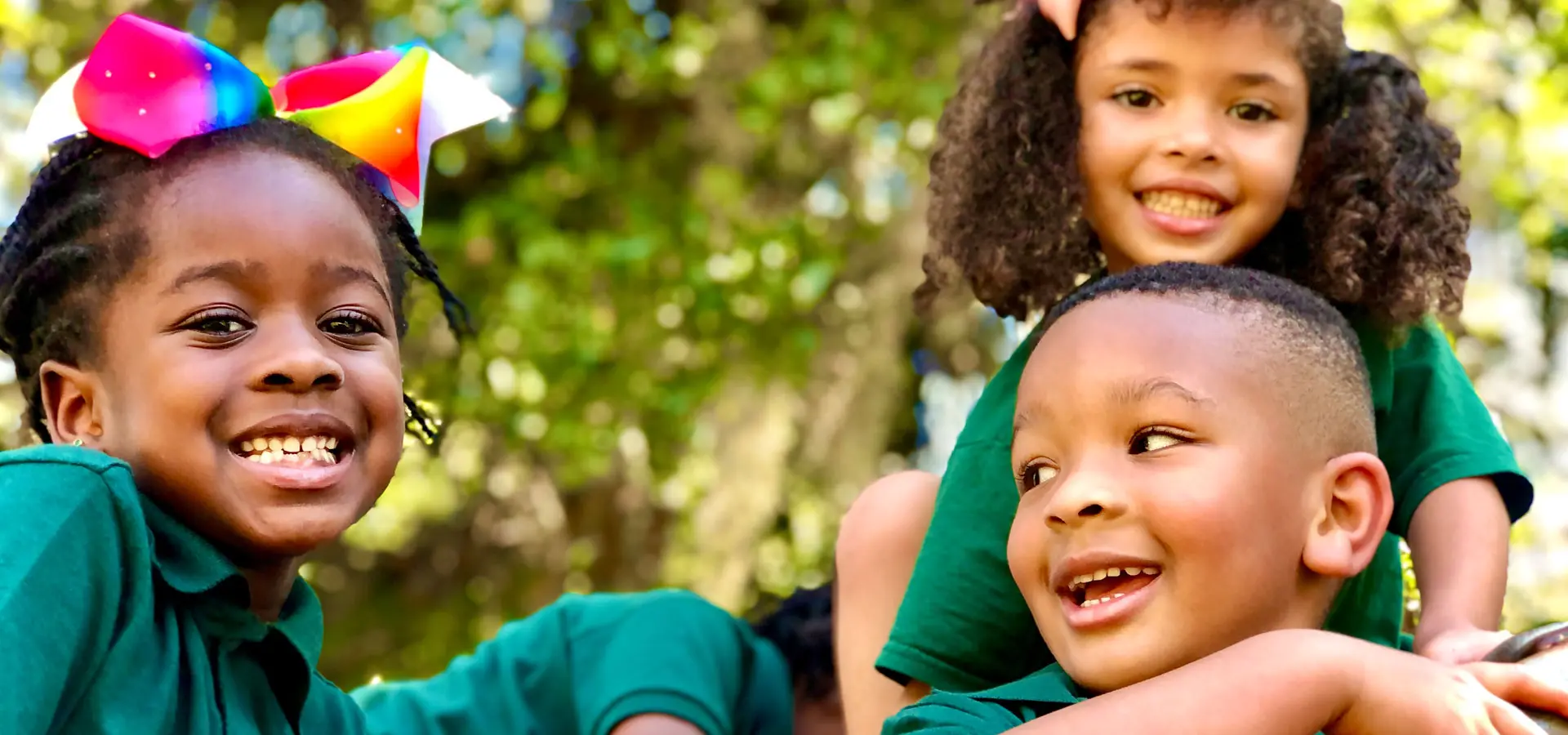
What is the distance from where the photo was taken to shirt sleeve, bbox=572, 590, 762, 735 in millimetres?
3111

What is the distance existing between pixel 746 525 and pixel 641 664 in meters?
2.84

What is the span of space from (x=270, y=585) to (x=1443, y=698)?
144 cm

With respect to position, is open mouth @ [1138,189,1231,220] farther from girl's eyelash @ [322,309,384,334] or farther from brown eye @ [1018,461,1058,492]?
girl's eyelash @ [322,309,384,334]

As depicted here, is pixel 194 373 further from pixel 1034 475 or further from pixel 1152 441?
pixel 1152 441

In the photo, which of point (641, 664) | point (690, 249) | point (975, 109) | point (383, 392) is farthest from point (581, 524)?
point (383, 392)

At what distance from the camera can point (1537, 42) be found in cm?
567

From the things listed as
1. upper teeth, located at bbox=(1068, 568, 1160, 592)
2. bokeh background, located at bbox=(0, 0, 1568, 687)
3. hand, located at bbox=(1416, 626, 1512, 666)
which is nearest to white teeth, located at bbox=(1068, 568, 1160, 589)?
upper teeth, located at bbox=(1068, 568, 1160, 592)


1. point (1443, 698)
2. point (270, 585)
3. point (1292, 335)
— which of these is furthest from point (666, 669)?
point (1443, 698)

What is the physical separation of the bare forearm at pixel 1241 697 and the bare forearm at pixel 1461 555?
0.48 metres

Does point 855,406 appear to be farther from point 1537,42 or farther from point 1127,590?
point 1127,590

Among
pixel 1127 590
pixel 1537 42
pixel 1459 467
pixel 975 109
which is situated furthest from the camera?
pixel 1537 42

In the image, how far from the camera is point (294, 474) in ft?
6.93

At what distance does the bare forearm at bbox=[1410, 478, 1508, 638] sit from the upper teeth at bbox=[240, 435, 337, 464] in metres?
1.46

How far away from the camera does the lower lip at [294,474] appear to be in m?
2.10
